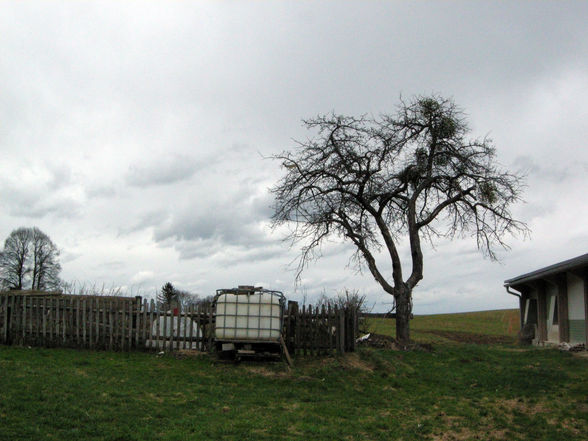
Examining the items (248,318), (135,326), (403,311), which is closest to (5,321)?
(135,326)

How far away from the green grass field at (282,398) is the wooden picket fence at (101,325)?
0.67m

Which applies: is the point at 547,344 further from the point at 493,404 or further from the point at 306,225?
the point at 493,404

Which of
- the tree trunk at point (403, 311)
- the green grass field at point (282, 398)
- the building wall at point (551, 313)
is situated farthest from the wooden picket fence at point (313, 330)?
the building wall at point (551, 313)

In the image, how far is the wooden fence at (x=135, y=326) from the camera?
50.5 feet

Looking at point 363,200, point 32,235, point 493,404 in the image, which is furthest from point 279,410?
point 32,235

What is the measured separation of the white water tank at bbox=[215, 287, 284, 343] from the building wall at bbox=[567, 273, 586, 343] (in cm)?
1278

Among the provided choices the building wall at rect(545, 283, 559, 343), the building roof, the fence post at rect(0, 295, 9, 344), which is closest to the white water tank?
the fence post at rect(0, 295, 9, 344)

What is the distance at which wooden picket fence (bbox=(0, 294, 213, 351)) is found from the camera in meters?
15.5

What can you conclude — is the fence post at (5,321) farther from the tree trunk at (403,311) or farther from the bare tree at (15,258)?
the bare tree at (15,258)

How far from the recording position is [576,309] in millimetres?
21016

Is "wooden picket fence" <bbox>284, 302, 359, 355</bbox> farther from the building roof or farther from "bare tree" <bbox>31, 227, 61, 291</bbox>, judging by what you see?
"bare tree" <bbox>31, 227, 61, 291</bbox>

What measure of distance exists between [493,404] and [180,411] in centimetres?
633

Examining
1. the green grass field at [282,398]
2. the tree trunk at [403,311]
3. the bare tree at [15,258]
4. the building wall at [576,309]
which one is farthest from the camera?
the bare tree at [15,258]

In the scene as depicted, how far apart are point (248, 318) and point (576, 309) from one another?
14017 mm
